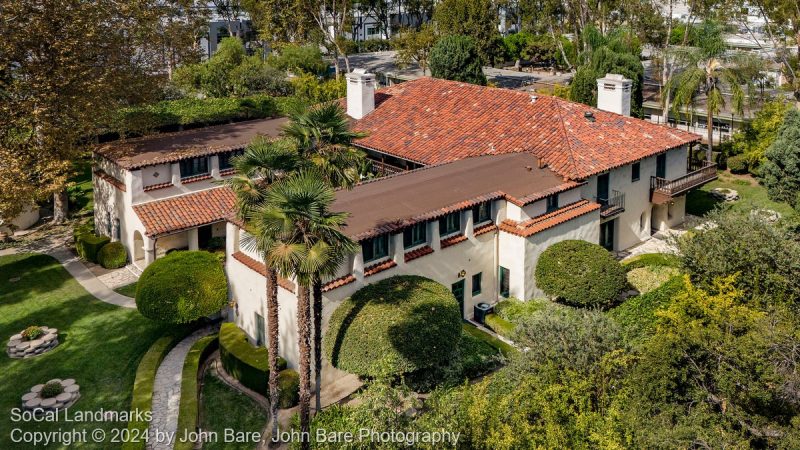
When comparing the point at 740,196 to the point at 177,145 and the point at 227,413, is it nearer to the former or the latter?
the point at 177,145

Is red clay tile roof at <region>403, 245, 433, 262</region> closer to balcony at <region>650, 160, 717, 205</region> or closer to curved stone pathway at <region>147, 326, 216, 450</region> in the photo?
curved stone pathway at <region>147, 326, 216, 450</region>

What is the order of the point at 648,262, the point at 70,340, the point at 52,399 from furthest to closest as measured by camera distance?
the point at 648,262
the point at 70,340
the point at 52,399

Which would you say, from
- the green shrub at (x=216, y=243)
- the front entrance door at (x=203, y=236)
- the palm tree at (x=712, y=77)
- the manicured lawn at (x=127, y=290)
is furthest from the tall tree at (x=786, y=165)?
the manicured lawn at (x=127, y=290)

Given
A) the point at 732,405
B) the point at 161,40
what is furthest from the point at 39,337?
the point at 732,405

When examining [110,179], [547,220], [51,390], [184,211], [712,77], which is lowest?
[51,390]

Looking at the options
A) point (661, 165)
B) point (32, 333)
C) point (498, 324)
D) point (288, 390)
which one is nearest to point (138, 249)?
point (32, 333)
